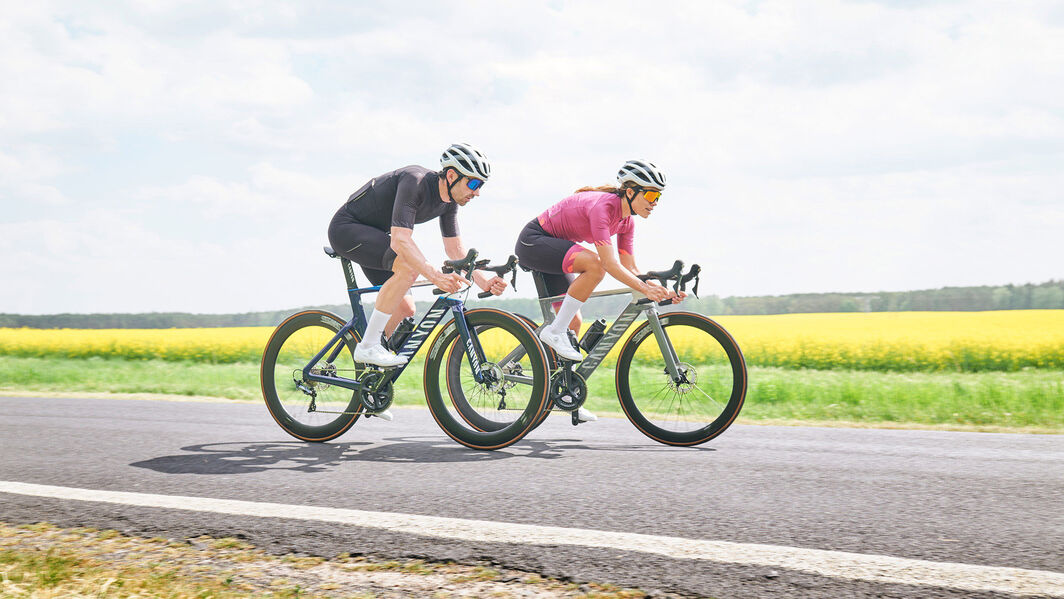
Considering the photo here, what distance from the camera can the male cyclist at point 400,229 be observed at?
5816mm

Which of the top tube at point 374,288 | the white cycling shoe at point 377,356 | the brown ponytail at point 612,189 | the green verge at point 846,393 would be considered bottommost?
the green verge at point 846,393

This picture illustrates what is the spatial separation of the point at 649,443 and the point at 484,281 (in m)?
1.66

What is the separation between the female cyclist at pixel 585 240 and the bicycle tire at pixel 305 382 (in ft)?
4.96

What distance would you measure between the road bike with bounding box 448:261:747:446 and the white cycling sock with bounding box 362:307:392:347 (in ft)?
1.77

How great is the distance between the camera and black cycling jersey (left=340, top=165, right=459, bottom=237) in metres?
5.81

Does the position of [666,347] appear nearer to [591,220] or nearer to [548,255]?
[591,220]

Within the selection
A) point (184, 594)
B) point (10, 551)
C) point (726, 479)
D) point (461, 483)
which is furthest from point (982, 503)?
point (10, 551)

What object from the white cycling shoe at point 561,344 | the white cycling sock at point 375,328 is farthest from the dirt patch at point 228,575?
the white cycling shoe at point 561,344

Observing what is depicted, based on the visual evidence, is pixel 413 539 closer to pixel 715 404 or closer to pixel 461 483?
pixel 461 483

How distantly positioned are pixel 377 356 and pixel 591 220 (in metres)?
1.81

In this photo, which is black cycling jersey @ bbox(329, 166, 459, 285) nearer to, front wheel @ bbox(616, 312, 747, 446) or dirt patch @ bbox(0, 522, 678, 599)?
front wheel @ bbox(616, 312, 747, 446)

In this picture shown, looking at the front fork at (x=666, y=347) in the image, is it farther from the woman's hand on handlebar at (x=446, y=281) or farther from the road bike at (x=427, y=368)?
the woman's hand on handlebar at (x=446, y=281)

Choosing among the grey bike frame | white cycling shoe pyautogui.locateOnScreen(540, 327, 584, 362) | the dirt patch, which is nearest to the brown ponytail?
the grey bike frame

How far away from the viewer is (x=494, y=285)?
20.5 ft
